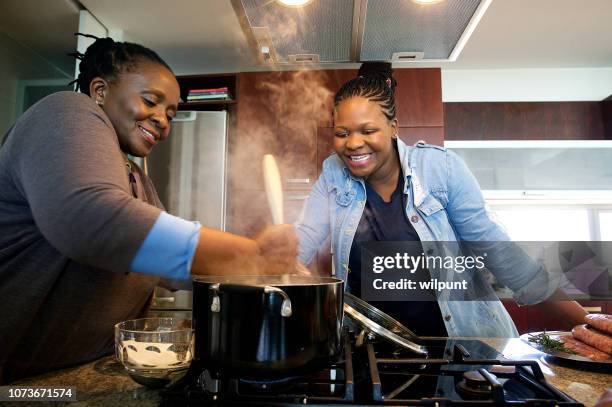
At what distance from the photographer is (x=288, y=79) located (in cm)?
290

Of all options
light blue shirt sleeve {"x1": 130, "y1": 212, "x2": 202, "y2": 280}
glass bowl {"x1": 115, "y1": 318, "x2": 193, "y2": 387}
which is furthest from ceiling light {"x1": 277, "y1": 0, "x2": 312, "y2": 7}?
glass bowl {"x1": 115, "y1": 318, "x2": 193, "y2": 387}

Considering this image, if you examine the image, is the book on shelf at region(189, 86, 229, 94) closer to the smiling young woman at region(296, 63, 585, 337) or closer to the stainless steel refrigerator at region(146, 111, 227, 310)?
the stainless steel refrigerator at region(146, 111, 227, 310)

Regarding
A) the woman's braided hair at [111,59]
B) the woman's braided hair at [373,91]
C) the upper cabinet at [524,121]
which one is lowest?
the woman's braided hair at [111,59]

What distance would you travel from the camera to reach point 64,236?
0.57m

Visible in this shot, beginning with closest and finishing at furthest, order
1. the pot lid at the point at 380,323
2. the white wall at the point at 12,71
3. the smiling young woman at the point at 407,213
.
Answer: the pot lid at the point at 380,323 → the smiling young woman at the point at 407,213 → the white wall at the point at 12,71

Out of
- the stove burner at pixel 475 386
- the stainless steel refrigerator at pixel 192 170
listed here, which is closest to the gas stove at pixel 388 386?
the stove burner at pixel 475 386

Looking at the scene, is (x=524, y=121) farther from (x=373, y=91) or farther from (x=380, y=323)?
(x=380, y=323)

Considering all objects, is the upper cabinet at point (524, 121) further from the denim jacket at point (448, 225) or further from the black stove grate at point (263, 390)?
the black stove grate at point (263, 390)

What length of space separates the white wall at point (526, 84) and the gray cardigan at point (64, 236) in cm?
278

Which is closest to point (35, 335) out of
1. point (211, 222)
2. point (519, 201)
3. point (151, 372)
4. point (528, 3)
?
point (151, 372)

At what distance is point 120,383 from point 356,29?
89 centimetres

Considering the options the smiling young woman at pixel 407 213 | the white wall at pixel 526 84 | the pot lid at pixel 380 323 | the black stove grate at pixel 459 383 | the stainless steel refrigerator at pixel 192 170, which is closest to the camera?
the black stove grate at pixel 459 383

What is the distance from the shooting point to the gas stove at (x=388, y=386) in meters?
0.52

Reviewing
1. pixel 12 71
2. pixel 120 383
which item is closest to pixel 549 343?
pixel 120 383
